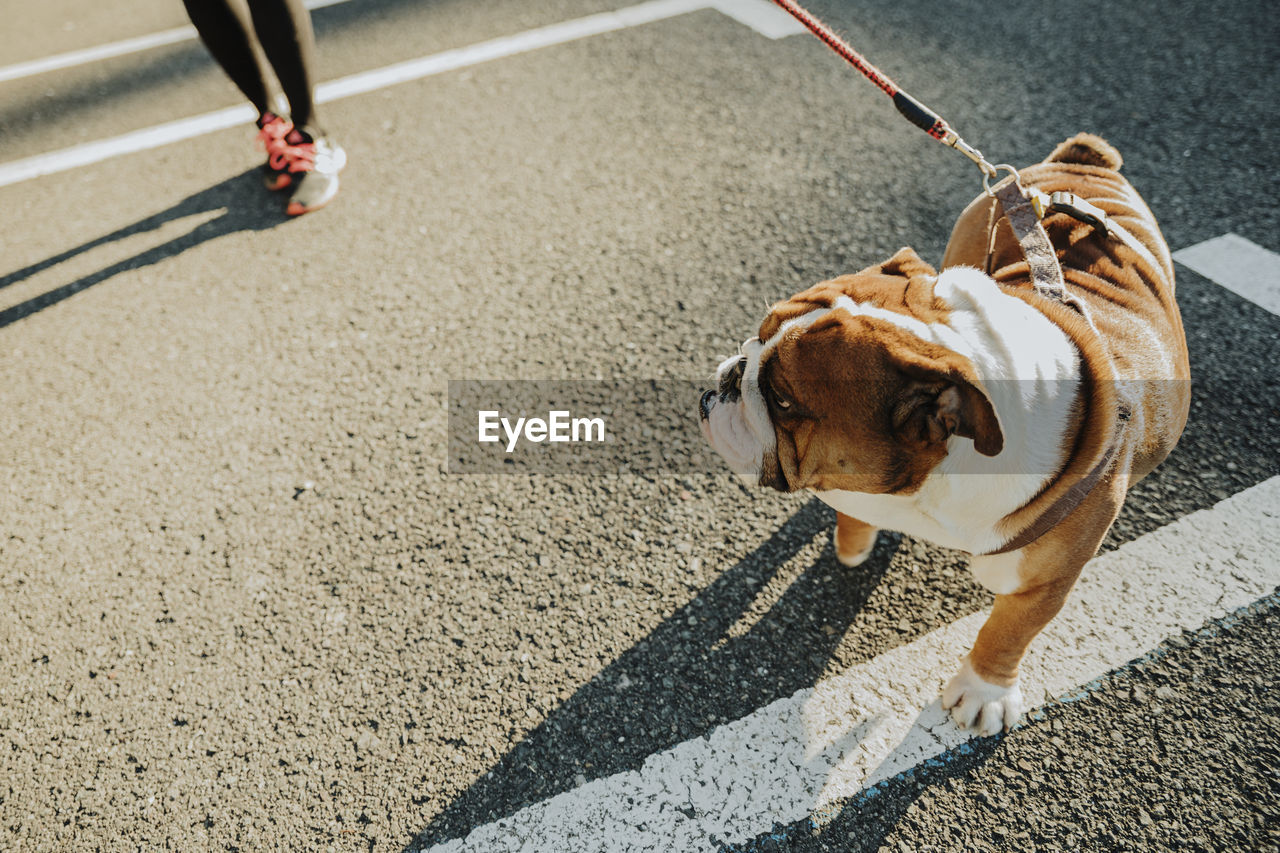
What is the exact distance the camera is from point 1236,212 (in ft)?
11.8

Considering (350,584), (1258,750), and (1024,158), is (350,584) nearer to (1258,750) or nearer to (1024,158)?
(1258,750)

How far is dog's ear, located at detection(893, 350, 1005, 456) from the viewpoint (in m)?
1.55

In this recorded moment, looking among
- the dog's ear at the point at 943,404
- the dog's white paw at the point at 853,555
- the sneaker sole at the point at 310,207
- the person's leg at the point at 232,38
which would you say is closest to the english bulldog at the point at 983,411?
the dog's ear at the point at 943,404

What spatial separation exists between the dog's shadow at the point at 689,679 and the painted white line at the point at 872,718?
45 mm

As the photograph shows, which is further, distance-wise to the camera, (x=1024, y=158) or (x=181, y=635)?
(x=1024, y=158)

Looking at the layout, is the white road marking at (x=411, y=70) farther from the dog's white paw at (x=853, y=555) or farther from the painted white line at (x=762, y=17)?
the dog's white paw at (x=853, y=555)

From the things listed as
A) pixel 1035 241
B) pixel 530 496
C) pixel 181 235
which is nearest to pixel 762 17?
pixel 181 235

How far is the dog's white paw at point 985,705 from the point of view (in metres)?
2.07

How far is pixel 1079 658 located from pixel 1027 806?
1.63 feet

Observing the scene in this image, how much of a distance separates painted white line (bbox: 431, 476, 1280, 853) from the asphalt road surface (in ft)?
0.05

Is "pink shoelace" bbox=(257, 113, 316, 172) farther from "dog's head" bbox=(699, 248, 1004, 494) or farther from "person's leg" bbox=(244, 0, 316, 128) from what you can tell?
"dog's head" bbox=(699, 248, 1004, 494)

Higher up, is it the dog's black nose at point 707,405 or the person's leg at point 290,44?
the person's leg at point 290,44

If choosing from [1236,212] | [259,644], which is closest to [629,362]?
[259,644]

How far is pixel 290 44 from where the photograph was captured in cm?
360
